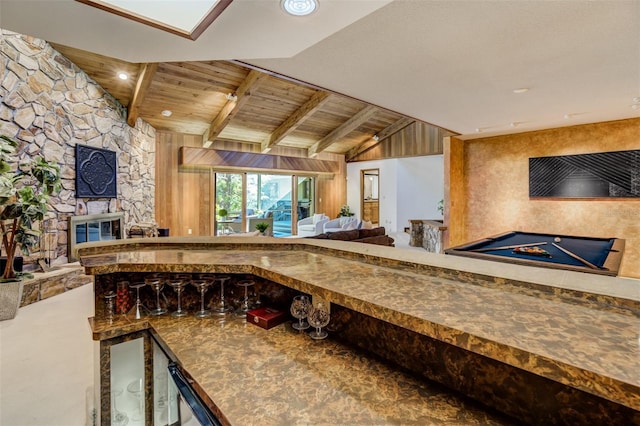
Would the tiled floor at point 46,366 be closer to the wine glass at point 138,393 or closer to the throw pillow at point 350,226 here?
the wine glass at point 138,393

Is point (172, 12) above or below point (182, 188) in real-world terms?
above

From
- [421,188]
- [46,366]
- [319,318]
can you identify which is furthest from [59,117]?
[421,188]

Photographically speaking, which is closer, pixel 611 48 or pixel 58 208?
pixel 611 48

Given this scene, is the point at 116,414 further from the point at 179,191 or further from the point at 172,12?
the point at 179,191

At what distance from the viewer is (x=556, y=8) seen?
6.31 feet

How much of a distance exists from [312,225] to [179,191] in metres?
3.64

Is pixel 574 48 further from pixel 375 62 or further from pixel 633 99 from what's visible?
pixel 633 99

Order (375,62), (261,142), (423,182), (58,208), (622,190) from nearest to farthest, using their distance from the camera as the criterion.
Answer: (375,62) < (58,208) < (622,190) < (261,142) < (423,182)

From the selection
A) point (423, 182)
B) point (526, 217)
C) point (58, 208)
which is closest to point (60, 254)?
point (58, 208)

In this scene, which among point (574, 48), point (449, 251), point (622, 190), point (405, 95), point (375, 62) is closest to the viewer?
point (574, 48)

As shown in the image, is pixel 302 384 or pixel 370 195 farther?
pixel 370 195

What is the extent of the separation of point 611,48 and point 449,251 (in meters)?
2.06

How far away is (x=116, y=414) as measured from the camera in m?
1.54

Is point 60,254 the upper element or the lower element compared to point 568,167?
lower
